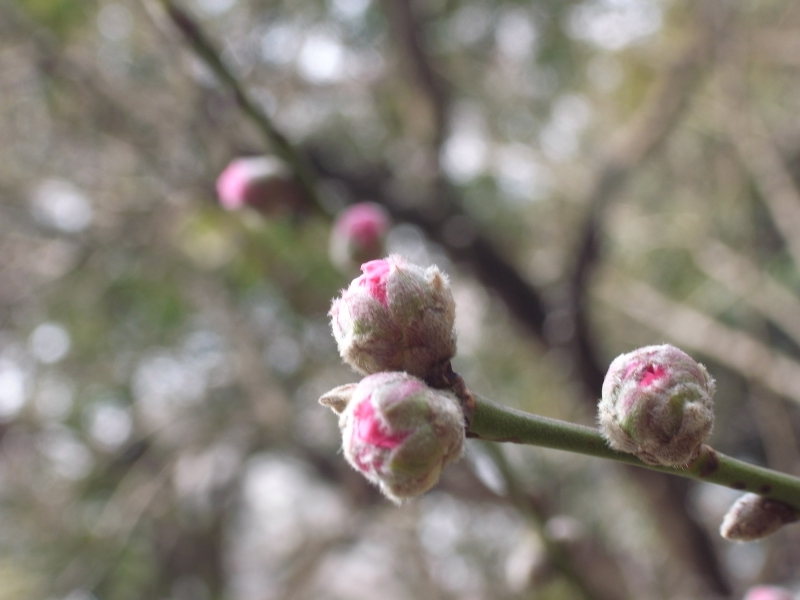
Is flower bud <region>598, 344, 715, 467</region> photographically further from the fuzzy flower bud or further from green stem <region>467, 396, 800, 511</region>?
the fuzzy flower bud

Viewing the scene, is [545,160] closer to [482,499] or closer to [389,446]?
[482,499]

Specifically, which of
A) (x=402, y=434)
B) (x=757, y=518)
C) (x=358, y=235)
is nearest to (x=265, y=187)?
(x=358, y=235)

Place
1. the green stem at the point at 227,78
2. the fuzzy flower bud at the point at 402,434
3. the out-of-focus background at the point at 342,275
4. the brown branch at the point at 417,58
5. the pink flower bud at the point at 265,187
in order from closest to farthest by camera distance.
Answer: the fuzzy flower bud at the point at 402,434 → the green stem at the point at 227,78 → the pink flower bud at the point at 265,187 → the out-of-focus background at the point at 342,275 → the brown branch at the point at 417,58

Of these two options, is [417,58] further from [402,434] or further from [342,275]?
[402,434]

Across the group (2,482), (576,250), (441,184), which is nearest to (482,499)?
(576,250)

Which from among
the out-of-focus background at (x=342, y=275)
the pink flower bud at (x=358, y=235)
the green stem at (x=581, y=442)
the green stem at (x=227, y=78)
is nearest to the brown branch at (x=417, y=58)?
the out-of-focus background at (x=342, y=275)

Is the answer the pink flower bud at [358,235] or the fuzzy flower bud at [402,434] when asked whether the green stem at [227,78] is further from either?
the fuzzy flower bud at [402,434]
